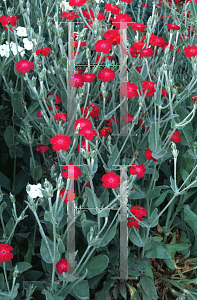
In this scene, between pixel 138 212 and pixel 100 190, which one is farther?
pixel 100 190

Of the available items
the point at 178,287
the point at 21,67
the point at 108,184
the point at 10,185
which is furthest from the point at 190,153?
the point at 10,185

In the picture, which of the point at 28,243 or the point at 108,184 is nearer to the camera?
the point at 108,184

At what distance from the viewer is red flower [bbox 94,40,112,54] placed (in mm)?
1159

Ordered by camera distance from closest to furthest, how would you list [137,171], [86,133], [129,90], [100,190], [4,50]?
[86,133] < [137,171] < [129,90] < [100,190] < [4,50]

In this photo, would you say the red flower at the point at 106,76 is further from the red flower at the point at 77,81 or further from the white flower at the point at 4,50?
the white flower at the point at 4,50

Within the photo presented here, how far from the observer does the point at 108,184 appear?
1.01 meters

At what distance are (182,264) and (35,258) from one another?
0.63 m

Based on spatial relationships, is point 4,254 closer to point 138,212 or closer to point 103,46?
point 138,212

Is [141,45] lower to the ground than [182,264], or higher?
higher

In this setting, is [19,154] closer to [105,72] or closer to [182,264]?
[105,72]

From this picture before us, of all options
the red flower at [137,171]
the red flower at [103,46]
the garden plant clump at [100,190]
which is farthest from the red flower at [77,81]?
the red flower at [137,171]

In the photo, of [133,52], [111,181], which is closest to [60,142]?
[111,181]

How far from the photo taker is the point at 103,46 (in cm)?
117

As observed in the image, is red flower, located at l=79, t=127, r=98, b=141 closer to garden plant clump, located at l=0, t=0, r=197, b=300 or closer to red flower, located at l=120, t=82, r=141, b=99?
garden plant clump, located at l=0, t=0, r=197, b=300
